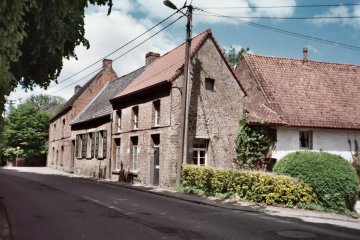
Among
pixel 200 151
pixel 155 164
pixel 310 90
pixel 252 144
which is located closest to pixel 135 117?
pixel 155 164

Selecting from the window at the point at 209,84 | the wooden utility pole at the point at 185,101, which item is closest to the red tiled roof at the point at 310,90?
the window at the point at 209,84

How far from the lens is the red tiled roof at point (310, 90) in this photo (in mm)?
23825

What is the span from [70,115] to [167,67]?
18843 millimetres

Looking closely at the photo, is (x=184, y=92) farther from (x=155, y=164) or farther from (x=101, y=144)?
(x=101, y=144)

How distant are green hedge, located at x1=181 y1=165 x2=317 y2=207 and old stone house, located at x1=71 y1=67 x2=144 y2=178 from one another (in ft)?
39.2

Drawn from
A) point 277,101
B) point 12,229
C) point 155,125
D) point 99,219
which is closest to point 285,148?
point 277,101

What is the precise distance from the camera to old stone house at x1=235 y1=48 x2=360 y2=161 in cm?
2322

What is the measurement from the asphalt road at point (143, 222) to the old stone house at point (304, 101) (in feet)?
34.6

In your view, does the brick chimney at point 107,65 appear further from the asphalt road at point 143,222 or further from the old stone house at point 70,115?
the asphalt road at point 143,222

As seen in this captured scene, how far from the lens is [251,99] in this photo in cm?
2581

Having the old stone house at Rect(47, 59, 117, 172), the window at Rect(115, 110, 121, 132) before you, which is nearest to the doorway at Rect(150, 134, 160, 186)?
the window at Rect(115, 110, 121, 132)

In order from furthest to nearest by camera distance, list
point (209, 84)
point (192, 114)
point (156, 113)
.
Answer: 1. point (156, 113)
2. point (209, 84)
3. point (192, 114)

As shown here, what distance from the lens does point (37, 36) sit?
959cm

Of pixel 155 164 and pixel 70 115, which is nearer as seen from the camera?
pixel 155 164
